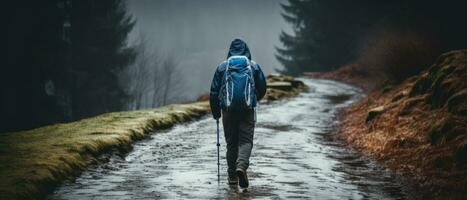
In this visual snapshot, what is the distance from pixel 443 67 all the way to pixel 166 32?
110 metres

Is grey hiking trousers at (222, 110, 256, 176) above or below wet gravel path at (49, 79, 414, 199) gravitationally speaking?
above

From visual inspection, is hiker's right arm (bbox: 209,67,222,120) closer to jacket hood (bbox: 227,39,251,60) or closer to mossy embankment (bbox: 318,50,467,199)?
jacket hood (bbox: 227,39,251,60)

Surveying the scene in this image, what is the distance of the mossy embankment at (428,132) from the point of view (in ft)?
24.6

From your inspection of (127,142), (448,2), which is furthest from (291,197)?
(448,2)

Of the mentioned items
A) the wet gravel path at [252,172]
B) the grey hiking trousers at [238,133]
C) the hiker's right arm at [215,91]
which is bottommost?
the wet gravel path at [252,172]

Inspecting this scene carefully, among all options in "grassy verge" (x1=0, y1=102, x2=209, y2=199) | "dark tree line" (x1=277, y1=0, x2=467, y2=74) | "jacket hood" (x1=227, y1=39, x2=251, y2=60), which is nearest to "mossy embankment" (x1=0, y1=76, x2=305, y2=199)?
"grassy verge" (x1=0, y1=102, x2=209, y2=199)

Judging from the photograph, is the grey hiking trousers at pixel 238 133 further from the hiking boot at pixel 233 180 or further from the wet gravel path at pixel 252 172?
the wet gravel path at pixel 252 172

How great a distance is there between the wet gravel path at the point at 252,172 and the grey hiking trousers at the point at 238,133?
0.41 meters

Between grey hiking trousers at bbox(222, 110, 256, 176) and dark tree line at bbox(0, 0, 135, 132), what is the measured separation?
1985 centimetres

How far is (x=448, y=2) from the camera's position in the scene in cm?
2069

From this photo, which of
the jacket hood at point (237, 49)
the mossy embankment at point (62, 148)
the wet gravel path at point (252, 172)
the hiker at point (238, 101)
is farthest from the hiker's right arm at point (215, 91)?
the mossy embankment at point (62, 148)

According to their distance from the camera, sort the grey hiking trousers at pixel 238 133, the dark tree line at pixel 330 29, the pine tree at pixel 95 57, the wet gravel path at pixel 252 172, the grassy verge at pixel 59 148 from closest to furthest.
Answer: the grassy verge at pixel 59 148, the wet gravel path at pixel 252 172, the grey hiking trousers at pixel 238 133, the pine tree at pixel 95 57, the dark tree line at pixel 330 29

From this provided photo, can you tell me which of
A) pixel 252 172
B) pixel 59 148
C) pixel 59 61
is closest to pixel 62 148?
pixel 59 148

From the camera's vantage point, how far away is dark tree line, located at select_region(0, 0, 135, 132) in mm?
24891
